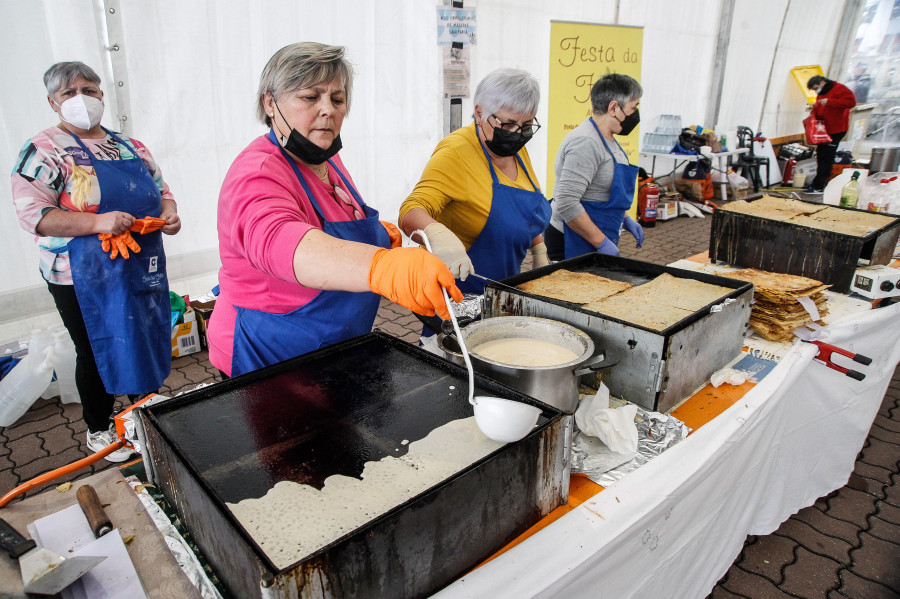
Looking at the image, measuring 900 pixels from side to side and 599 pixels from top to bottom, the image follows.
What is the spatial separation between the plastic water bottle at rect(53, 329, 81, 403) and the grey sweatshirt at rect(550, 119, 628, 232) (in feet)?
9.72

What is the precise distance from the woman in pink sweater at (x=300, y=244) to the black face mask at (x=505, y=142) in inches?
31.9

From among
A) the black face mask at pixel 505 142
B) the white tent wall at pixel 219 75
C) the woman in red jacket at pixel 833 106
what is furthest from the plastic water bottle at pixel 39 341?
the woman in red jacket at pixel 833 106

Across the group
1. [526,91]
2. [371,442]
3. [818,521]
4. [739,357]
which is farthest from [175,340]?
[818,521]

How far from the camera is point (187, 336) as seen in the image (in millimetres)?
3959

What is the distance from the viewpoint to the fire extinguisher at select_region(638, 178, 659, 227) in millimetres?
7293

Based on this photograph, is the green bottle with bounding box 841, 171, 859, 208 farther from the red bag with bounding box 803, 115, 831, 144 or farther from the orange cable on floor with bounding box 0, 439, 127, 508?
the red bag with bounding box 803, 115, 831, 144

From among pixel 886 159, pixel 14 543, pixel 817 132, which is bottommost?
pixel 14 543

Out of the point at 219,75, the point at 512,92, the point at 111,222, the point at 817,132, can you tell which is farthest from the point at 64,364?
the point at 817,132

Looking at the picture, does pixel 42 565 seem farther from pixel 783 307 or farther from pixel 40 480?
pixel 783 307

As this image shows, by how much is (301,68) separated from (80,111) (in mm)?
1609

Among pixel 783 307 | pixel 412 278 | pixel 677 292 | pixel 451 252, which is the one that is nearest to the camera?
pixel 412 278

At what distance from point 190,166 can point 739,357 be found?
3.41 meters

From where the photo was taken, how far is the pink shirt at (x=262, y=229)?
3.95 feet

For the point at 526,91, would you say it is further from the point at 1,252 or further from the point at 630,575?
the point at 1,252
